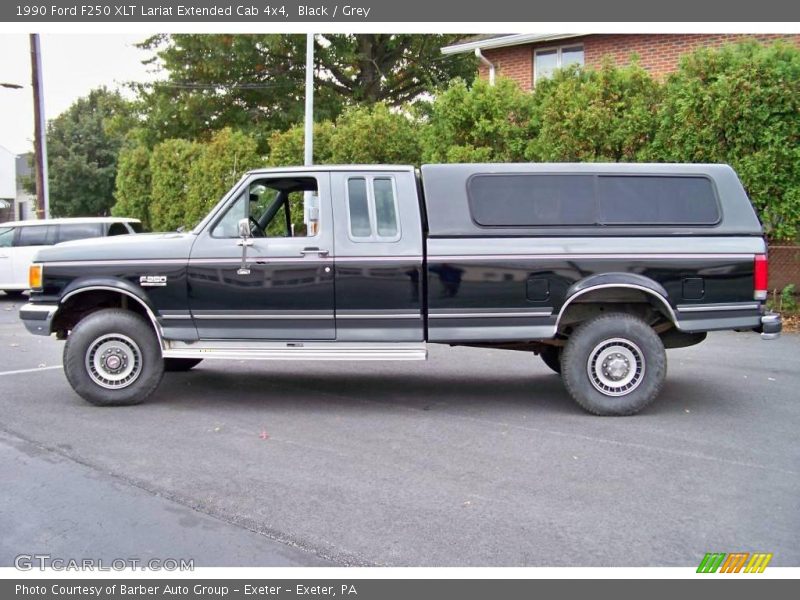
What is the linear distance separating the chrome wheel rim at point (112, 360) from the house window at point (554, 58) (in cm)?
1313

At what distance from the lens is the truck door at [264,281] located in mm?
6535

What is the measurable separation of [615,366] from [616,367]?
0.01m

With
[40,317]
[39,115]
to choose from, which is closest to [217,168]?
[39,115]

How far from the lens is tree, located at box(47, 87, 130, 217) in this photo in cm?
4159

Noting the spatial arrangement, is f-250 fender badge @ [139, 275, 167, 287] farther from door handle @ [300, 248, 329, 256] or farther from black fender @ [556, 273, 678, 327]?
black fender @ [556, 273, 678, 327]

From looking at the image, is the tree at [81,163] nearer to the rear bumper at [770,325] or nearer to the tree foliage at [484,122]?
the tree foliage at [484,122]

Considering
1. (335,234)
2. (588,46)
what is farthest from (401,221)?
(588,46)

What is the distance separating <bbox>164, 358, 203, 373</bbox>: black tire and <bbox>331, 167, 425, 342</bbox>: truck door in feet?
7.53

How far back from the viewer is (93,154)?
43.4 metres

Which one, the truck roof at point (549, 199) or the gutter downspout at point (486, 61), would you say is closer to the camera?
the truck roof at point (549, 199)

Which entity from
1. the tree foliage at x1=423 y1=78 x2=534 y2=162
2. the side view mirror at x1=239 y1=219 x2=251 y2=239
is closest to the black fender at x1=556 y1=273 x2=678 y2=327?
the side view mirror at x1=239 y1=219 x2=251 y2=239

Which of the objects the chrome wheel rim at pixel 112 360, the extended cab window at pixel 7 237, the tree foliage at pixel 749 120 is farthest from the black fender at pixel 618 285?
the extended cab window at pixel 7 237

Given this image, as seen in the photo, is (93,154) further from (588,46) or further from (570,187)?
(570,187)

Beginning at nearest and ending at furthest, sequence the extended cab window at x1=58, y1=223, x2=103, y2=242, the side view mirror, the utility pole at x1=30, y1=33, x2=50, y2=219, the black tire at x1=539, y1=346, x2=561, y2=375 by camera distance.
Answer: the side view mirror < the black tire at x1=539, y1=346, x2=561, y2=375 < the extended cab window at x1=58, y1=223, x2=103, y2=242 < the utility pole at x1=30, y1=33, x2=50, y2=219
